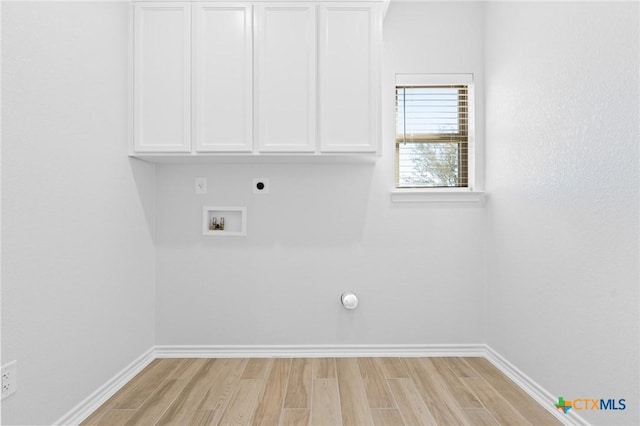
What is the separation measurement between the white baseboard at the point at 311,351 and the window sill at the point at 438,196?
105 centimetres

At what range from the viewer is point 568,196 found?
1.79 m

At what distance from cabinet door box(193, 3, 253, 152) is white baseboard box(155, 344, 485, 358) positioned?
143 cm

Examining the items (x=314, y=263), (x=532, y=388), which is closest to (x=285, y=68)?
(x=314, y=263)

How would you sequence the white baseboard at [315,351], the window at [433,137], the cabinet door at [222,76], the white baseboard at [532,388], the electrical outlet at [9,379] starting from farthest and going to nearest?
the window at [433,137], the white baseboard at [315,351], the cabinet door at [222,76], the white baseboard at [532,388], the electrical outlet at [9,379]

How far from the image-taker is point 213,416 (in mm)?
1858

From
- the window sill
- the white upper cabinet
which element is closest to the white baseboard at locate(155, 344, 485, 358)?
the window sill

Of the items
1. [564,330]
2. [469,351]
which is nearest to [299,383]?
[469,351]

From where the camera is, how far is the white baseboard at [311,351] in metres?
2.66

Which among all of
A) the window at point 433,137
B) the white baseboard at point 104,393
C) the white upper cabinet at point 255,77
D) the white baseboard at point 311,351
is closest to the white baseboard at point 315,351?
the white baseboard at point 311,351

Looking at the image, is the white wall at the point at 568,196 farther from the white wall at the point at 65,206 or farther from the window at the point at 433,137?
the white wall at the point at 65,206

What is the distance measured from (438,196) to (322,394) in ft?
5.10

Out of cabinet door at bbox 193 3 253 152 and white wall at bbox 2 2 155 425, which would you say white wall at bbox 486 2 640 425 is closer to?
cabinet door at bbox 193 3 253 152

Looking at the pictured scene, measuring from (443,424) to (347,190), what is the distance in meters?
1.56

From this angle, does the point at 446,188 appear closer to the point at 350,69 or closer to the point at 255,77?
the point at 350,69
